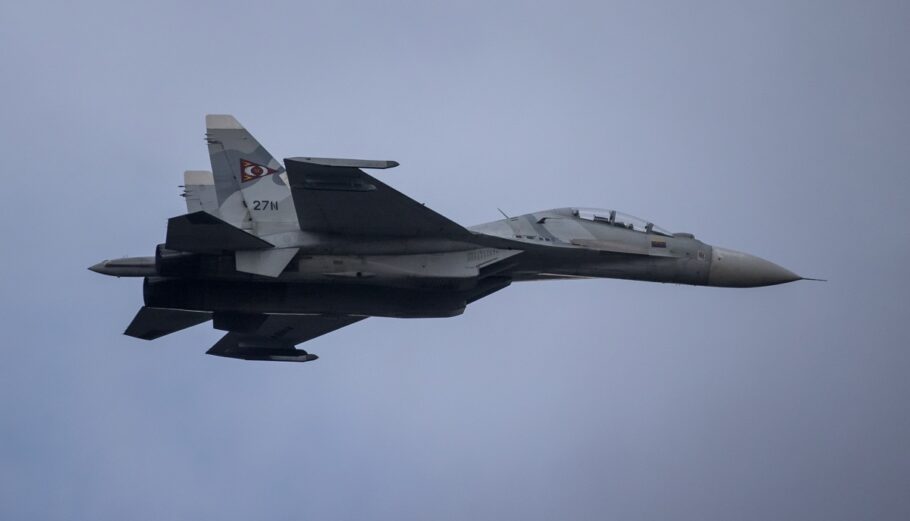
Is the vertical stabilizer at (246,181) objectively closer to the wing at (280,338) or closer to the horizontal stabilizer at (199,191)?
the horizontal stabilizer at (199,191)

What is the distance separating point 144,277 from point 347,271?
3.90 metres

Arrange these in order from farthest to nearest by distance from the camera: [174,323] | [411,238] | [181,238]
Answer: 1. [174,323]
2. [411,238]
3. [181,238]

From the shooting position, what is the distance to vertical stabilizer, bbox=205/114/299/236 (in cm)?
2959

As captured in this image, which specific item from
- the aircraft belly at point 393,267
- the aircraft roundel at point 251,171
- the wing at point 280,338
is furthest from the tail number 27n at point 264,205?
the aircraft belly at point 393,267

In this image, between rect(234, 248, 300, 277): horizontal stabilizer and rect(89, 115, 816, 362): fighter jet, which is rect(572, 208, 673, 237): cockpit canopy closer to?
rect(89, 115, 816, 362): fighter jet

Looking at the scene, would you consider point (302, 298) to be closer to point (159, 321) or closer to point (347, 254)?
point (347, 254)

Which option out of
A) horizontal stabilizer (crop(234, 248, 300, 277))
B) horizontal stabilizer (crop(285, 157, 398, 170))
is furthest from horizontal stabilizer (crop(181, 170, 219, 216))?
horizontal stabilizer (crop(285, 157, 398, 170))

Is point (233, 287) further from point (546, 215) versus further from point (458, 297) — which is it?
point (546, 215)

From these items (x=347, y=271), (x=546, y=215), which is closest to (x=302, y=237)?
(x=347, y=271)

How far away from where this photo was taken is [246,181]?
30125mm

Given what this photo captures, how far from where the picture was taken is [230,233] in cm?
2617

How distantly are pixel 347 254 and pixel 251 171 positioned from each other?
414 centimetres

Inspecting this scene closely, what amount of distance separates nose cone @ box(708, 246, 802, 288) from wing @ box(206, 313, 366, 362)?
784cm

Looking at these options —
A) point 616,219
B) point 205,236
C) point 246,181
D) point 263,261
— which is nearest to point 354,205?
point 263,261
